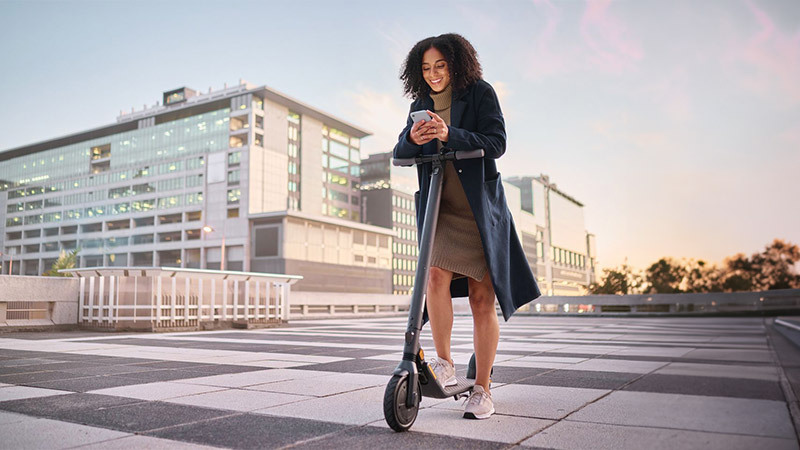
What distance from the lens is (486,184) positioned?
9.73 feet

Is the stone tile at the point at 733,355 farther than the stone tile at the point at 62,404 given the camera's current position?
Yes

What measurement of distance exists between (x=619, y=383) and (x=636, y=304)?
25.9m

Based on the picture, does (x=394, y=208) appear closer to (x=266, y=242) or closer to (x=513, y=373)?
(x=266, y=242)

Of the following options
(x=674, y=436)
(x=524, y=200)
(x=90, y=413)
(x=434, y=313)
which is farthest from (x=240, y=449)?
(x=524, y=200)

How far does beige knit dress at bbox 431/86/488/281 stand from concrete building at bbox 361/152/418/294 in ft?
283

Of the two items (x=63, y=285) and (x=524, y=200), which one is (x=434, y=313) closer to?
(x=63, y=285)

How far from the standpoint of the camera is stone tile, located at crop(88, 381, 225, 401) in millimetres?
3174

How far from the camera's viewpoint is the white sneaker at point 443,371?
283cm

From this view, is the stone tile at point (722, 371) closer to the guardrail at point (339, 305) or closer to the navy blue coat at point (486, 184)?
the navy blue coat at point (486, 184)

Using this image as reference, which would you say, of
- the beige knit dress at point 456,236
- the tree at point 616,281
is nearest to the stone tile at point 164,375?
the beige knit dress at point 456,236

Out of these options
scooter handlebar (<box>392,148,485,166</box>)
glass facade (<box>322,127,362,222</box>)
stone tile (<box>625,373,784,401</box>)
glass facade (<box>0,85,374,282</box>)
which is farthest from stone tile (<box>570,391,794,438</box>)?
glass facade (<box>322,127,362,222</box>)

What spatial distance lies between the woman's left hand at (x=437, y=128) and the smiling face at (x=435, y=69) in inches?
18.0

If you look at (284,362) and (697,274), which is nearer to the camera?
(284,362)

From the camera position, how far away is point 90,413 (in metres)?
2.63
